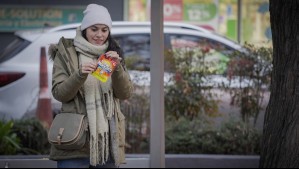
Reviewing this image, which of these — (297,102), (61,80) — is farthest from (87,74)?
(297,102)

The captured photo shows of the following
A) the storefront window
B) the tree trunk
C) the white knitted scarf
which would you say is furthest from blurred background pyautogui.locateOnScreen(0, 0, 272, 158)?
the white knitted scarf

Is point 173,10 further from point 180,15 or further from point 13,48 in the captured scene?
point 13,48

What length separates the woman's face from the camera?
4.24m

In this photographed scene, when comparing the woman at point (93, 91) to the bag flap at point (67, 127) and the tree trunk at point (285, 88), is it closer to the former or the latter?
the bag flap at point (67, 127)

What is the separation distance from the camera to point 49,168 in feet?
21.3

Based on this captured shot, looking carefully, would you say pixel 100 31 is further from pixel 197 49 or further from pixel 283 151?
pixel 197 49

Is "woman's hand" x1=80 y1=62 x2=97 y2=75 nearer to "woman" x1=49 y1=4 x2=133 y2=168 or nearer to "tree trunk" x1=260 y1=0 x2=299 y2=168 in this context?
"woman" x1=49 y1=4 x2=133 y2=168

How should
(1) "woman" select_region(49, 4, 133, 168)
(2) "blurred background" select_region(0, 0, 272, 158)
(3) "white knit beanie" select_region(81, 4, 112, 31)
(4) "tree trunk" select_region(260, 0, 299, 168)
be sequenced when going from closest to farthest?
(1) "woman" select_region(49, 4, 133, 168), (3) "white knit beanie" select_region(81, 4, 112, 31), (4) "tree trunk" select_region(260, 0, 299, 168), (2) "blurred background" select_region(0, 0, 272, 158)

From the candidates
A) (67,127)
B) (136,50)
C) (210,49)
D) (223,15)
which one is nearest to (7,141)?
(136,50)

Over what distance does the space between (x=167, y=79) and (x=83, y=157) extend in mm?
3491

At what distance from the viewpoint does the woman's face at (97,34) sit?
4.24 m

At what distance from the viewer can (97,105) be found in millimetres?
4133

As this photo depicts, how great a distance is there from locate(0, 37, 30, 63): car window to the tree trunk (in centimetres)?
294

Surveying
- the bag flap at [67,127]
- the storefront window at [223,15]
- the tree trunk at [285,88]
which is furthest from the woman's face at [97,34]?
the storefront window at [223,15]
